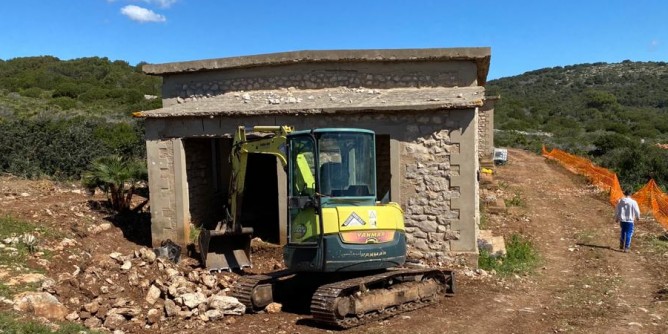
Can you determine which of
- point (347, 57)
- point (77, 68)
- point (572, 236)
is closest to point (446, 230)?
point (347, 57)

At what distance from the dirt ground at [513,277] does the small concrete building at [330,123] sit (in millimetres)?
1153

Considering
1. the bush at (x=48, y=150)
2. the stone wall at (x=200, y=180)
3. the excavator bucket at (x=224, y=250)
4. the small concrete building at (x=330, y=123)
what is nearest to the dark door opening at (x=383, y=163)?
the small concrete building at (x=330, y=123)

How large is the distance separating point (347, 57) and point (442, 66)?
1.97 meters

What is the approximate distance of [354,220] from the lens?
758 centimetres

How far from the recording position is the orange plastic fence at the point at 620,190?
17.0 metres

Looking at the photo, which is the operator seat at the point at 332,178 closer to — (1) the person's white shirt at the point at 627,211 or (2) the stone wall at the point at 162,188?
(2) the stone wall at the point at 162,188

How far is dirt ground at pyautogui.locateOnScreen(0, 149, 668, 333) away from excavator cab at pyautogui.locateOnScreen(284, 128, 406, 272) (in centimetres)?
93

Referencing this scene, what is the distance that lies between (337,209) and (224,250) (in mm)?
3799

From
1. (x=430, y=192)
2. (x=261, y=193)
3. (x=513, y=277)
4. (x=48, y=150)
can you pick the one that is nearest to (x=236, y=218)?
(x=430, y=192)

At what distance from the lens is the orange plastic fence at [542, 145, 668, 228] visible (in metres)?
17.0

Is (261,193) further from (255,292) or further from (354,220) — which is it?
(354,220)

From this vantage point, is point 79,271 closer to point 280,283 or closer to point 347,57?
point 280,283

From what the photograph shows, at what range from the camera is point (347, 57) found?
1188 cm

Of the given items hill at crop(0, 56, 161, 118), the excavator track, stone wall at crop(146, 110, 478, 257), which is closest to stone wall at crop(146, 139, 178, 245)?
stone wall at crop(146, 110, 478, 257)
